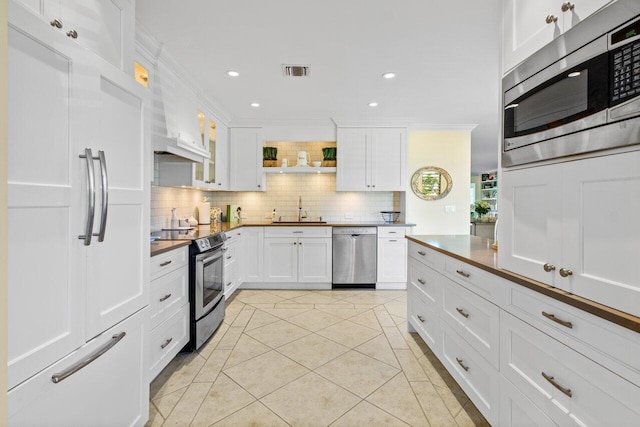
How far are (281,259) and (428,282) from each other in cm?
246

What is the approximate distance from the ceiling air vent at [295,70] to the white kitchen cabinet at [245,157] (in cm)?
181

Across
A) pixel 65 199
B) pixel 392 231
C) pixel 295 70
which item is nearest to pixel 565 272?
pixel 65 199

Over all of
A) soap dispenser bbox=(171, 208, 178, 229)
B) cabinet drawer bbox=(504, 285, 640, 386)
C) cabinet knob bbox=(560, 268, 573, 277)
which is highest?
soap dispenser bbox=(171, 208, 178, 229)

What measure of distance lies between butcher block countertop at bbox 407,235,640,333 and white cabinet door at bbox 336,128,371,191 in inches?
83.4

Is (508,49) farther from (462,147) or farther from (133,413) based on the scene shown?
(462,147)

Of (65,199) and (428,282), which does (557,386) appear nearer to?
(428,282)

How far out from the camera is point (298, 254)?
14.4ft

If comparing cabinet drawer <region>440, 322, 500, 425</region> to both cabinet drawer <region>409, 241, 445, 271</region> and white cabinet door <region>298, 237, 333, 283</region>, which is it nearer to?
cabinet drawer <region>409, 241, 445, 271</region>

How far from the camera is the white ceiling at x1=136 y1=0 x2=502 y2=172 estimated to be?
2043 mm

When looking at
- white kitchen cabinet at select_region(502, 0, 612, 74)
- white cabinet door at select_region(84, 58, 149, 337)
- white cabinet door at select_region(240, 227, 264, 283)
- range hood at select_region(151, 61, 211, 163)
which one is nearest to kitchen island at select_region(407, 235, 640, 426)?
white kitchen cabinet at select_region(502, 0, 612, 74)

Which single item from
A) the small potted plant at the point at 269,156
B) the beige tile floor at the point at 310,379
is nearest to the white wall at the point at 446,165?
the small potted plant at the point at 269,156

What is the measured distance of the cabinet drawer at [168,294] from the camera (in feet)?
6.41

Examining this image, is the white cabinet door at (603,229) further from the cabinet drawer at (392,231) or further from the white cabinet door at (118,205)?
the cabinet drawer at (392,231)

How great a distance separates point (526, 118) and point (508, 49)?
41 centimetres
